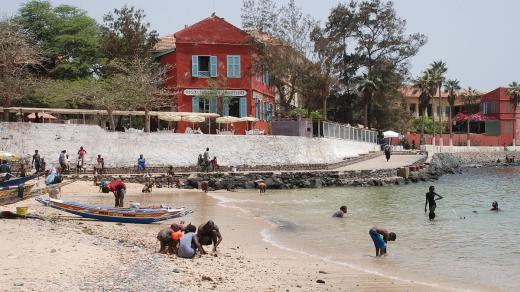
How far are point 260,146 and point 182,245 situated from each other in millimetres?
31285

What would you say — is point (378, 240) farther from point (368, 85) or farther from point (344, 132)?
point (368, 85)

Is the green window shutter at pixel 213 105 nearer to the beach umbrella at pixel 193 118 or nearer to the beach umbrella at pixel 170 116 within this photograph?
the beach umbrella at pixel 193 118

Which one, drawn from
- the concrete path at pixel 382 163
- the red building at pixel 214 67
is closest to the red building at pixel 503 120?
the concrete path at pixel 382 163

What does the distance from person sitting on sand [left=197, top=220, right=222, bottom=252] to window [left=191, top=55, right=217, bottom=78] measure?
38.3 metres

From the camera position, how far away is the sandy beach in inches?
446

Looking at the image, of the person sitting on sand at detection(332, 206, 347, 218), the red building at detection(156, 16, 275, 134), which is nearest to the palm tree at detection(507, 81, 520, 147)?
the red building at detection(156, 16, 275, 134)

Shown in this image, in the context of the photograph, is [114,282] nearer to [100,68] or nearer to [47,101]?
[47,101]

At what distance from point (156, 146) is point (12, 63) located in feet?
35.9

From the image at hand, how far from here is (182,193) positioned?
36.1 m

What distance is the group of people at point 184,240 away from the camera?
15.2 meters

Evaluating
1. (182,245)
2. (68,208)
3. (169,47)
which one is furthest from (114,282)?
(169,47)

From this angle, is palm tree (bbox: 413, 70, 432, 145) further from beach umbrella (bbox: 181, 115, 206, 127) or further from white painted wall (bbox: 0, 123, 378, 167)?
beach umbrella (bbox: 181, 115, 206, 127)

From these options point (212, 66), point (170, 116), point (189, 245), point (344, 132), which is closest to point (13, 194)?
point (189, 245)

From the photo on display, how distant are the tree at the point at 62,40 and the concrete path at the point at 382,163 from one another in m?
23.1
